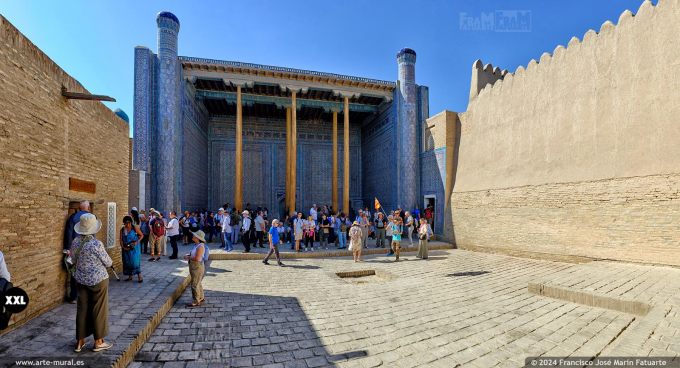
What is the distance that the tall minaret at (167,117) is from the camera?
12.3 metres

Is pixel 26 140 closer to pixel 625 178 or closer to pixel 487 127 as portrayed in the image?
pixel 625 178

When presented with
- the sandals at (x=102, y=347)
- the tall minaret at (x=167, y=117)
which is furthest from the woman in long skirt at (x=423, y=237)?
the tall minaret at (x=167, y=117)

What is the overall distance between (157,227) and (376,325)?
660 centimetres

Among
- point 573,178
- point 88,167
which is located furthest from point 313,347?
point 573,178

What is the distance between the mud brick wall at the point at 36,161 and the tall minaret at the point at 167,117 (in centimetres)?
725

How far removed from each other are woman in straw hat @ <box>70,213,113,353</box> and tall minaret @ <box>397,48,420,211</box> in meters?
13.1

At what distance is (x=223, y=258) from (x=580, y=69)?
1077 centimetres

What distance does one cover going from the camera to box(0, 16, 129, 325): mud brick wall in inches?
139

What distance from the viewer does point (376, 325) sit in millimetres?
3980

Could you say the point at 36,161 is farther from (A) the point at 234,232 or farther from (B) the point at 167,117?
(B) the point at 167,117

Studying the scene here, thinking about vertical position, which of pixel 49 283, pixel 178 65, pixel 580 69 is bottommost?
pixel 49 283

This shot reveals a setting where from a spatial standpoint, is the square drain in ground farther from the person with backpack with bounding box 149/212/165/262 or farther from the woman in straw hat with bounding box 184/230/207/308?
the person with backpack with bounding box 149/212/165/262

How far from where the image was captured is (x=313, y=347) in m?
3.40

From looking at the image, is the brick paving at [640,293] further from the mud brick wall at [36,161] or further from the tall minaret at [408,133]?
the tall minaret at [408,133]
